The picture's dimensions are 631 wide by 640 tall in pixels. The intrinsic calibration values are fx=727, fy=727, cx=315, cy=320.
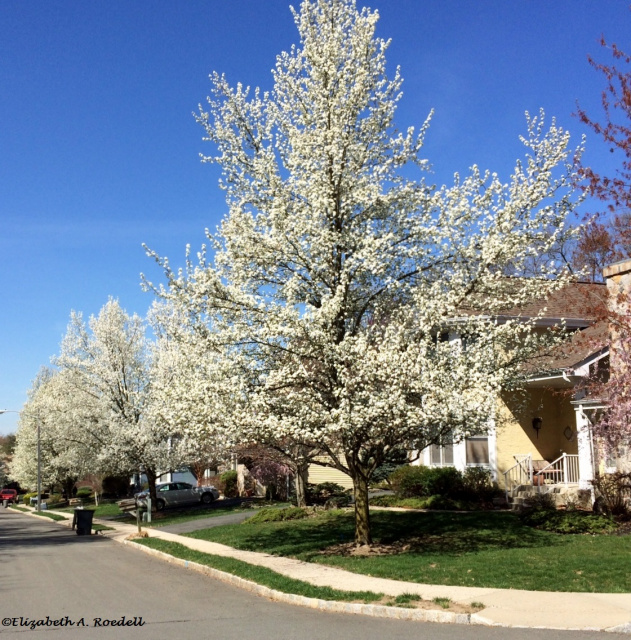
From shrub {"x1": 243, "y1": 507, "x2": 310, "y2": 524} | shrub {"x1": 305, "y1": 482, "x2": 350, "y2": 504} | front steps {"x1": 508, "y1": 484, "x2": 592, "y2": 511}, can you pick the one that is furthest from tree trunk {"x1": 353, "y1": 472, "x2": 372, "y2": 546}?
shrub {"x1": 305, "y1": 482, "x2": 350, "y2": 504}

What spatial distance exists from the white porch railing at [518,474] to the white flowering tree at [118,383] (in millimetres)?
13664

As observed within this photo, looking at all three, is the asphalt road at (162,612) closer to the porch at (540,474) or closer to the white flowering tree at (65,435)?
the porch at (540,474)

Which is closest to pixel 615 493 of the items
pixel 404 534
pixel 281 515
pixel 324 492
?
pixel 404 534

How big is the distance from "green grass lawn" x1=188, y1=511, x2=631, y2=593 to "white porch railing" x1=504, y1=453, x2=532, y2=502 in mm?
2812

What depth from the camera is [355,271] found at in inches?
540

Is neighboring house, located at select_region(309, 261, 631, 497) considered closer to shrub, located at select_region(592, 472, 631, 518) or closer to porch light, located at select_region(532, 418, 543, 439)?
porch light, located at select_region(532, 418, 543, 439)

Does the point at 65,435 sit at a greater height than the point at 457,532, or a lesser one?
greater

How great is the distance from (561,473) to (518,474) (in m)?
1.29

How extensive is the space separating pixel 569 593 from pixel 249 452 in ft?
51.3

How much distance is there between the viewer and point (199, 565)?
1459cm

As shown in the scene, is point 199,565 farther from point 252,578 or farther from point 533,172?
point 533,172

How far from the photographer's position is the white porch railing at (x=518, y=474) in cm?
2105

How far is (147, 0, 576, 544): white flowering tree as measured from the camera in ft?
41.6

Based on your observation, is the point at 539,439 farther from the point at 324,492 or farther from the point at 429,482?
the point at 324,492
